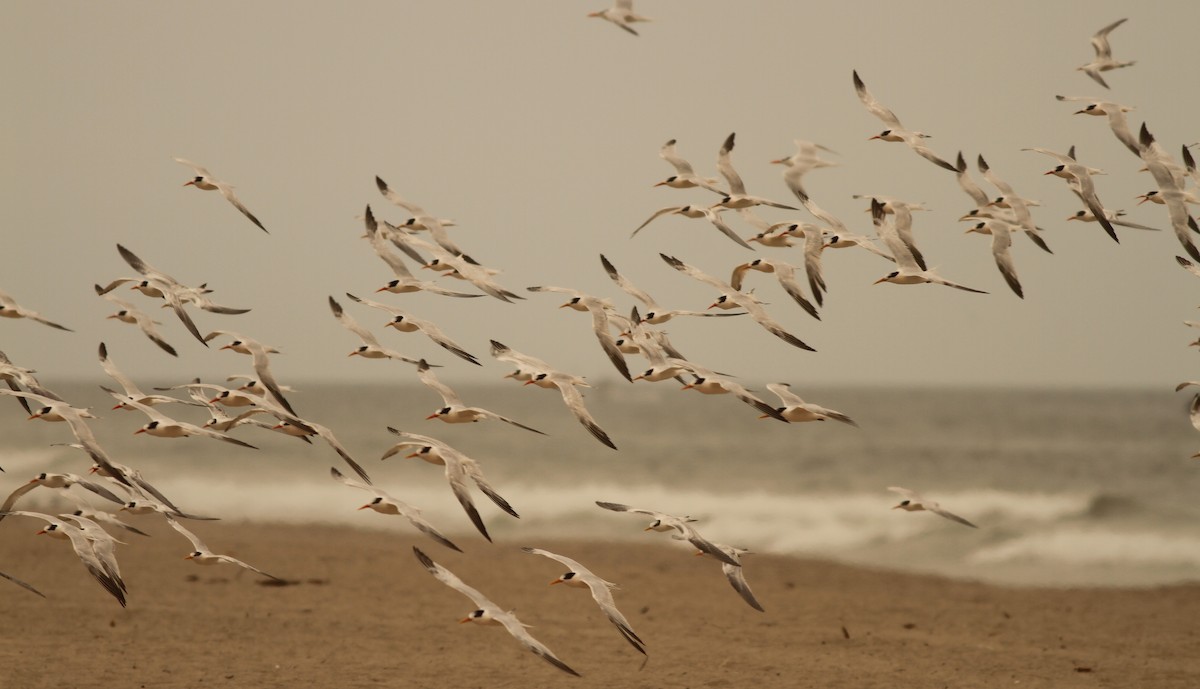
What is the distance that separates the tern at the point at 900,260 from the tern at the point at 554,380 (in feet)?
10.7

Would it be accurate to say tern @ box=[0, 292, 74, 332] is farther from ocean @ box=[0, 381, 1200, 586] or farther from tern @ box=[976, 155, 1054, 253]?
tern @ box=[976, 155, 1054, 253]

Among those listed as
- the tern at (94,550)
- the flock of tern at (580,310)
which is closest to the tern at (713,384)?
the flock of tern at (580,310)

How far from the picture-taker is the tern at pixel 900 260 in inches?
455

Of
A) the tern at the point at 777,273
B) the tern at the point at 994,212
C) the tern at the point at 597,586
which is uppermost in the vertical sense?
the tern at the point at 994,212

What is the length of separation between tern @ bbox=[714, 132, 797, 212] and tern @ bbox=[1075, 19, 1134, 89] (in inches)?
150

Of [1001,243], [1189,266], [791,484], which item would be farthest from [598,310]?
[791,484]

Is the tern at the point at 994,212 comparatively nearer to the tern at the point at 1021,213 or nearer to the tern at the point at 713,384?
the tern at the point at 1021,213

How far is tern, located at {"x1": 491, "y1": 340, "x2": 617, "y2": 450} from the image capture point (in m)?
10.6

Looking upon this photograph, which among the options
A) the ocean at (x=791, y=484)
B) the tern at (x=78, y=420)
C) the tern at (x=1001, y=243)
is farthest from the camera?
the ocean at (x=791, y=484)

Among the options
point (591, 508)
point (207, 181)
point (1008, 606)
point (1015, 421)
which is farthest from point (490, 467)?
point (1015, 421)

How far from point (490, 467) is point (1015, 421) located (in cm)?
4113

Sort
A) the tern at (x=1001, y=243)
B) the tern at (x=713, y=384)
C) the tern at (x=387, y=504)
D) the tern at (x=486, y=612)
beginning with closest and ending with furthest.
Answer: the tern at (x=486, y=612) → the tern at (x=387, y=504) → the tern at (x=713, y=384) → the tern at (x=1001, y=243)

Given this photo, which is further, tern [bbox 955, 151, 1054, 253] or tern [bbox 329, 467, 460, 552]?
tern [bbox 955, 151, 1054, 253]

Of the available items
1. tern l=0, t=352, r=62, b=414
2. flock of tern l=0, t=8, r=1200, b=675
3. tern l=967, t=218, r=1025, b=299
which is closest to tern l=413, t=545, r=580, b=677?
flock of tern l=0, t=8, r=1200, b=675
